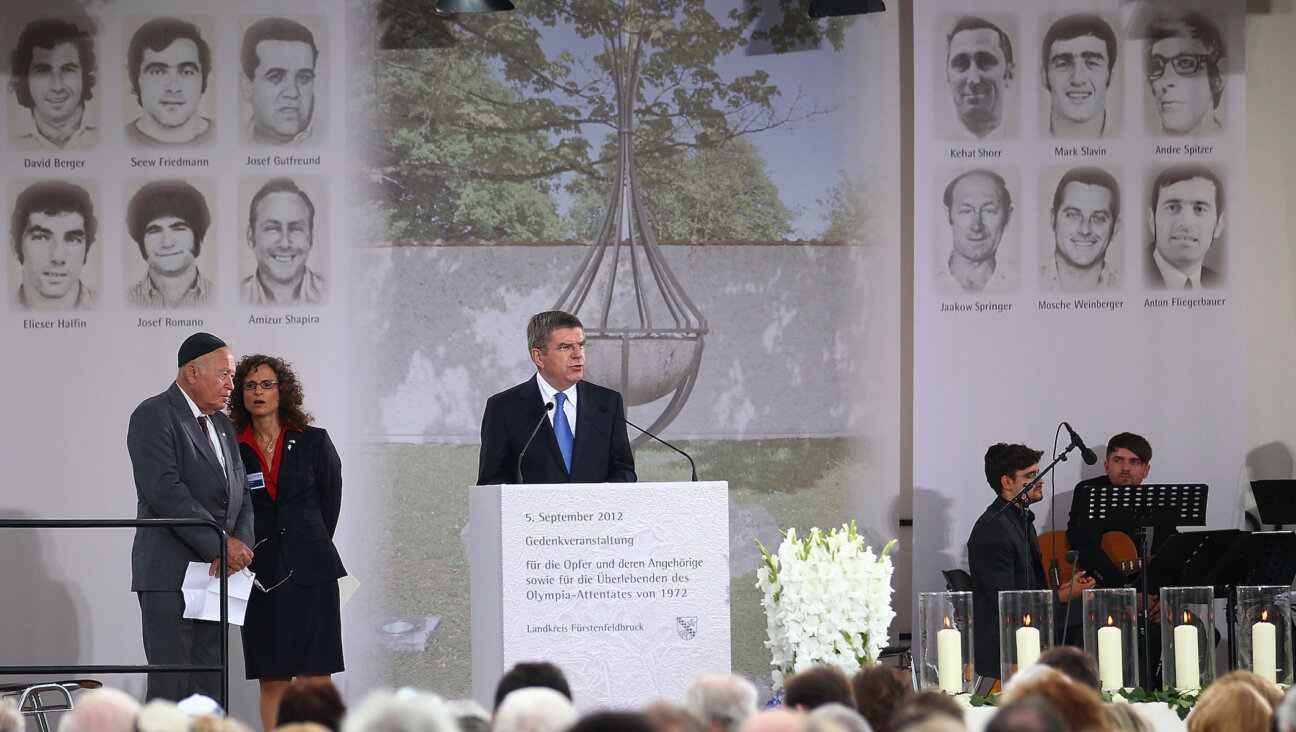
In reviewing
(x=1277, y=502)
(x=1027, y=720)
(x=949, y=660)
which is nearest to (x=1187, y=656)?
(x=949, y=660)

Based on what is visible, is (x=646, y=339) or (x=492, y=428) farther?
(x=646, y=339)

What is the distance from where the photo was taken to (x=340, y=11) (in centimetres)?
674

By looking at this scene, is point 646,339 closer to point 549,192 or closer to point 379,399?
point 549,192

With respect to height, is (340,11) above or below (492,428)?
above

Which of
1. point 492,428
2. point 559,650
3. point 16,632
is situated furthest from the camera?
point 16,632

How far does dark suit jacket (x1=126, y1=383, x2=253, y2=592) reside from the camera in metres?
4.73

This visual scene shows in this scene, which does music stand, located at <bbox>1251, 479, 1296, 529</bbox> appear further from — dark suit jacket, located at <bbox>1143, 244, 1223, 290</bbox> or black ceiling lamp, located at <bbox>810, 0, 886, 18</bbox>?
black ceiling lamp, located at <bbox>810, 0, 886, 18</bbox>

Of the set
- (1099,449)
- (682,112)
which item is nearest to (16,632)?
(682,112)

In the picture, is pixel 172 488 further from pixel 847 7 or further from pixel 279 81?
pixel 847 7

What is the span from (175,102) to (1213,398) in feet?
16.7

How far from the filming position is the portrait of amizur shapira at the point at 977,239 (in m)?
6.71

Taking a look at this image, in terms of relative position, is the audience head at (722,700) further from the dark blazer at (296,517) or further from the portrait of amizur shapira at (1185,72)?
the portrait of amizur shapira at (1185,72)

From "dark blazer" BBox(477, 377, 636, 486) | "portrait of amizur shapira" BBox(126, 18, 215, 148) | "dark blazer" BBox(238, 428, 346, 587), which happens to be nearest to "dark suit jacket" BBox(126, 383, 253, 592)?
"dark blazer" BBox(238, 428, 346, 587)

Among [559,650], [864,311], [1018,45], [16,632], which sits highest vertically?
[1018,45]
